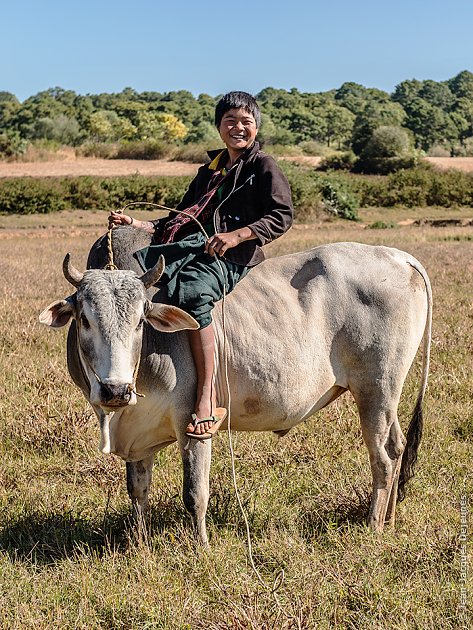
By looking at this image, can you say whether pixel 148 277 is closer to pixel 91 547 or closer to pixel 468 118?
pixel 91 547

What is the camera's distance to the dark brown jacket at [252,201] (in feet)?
13.0

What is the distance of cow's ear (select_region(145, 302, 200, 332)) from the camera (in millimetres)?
3570

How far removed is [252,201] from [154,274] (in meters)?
0.84

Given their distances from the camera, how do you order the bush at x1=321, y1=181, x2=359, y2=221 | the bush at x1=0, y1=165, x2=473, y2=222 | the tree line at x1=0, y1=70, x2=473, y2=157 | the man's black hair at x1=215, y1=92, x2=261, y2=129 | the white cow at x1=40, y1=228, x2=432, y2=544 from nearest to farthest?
1. the white cow at x1=40, y1=228, x2=432, y2=544
2. the man's black hair at x1=215, y1=92, x2=261, y2=129
3. the bush at x1=0, y1=165, x2=473, y2=222
4. the bush at x1=321, y1=181, x2=359, y2=221
5. the tree line at x1=0, y1=70, x2=473, y2=157

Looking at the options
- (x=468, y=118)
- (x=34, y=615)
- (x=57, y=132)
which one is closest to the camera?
(x=34, y=615)

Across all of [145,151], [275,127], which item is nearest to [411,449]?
[145,151]

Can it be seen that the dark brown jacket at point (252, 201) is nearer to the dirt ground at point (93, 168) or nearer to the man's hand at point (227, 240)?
the man's hand at point (227, 240)

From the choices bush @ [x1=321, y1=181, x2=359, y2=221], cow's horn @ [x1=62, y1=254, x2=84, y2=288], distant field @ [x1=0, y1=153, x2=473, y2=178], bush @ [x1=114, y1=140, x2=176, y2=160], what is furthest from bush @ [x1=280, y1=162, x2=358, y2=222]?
cow's horn @ [x1=62, y1=254, x2=84, y2=288]

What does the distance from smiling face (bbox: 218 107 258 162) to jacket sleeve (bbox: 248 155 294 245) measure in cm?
15

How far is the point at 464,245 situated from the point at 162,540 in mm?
15188

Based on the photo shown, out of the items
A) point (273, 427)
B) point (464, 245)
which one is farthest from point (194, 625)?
point (464, 245)

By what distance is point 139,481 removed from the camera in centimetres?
423

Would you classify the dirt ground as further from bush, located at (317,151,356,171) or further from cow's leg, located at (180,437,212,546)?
cow's leg, located at (180,437,212,546)

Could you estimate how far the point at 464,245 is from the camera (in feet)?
58.5
